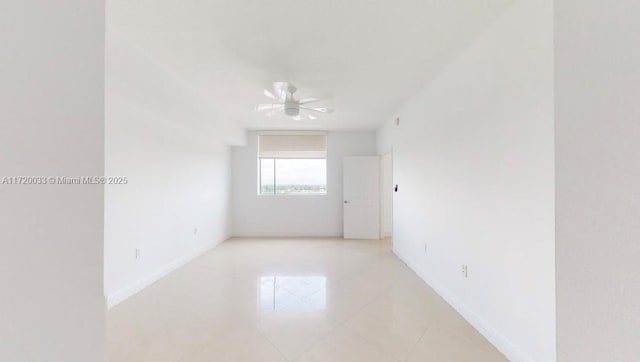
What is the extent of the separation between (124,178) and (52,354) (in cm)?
316

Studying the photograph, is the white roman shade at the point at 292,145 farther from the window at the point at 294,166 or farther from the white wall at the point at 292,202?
the white wall at the point at 292,202

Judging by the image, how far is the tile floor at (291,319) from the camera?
6.62ft

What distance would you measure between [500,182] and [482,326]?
1221 millimetres

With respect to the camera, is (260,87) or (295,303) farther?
(260,87)

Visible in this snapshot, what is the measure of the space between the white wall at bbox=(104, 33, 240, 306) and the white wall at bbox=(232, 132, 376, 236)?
1400 mm

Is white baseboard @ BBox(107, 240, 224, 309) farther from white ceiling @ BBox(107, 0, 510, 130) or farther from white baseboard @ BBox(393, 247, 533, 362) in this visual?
white baseboard @ BBox(393, 247, 533, 362)

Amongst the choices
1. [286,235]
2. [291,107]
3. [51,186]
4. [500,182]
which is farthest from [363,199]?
[51,186]

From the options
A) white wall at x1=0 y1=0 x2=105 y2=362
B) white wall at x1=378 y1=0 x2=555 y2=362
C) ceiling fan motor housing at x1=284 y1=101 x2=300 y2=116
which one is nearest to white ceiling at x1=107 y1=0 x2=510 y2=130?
ceiling fan motor housing at x1=284 y1=101 x2=300 y2=116

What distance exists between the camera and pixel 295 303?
2852 mm

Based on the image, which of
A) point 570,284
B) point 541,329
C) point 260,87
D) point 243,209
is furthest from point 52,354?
point 243,209

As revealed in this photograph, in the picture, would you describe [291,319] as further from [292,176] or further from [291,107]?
[292,176]

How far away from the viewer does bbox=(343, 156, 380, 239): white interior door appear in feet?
20.3

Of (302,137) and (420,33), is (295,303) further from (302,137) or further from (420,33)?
(302,137)

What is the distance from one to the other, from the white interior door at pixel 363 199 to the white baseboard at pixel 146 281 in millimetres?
3217
